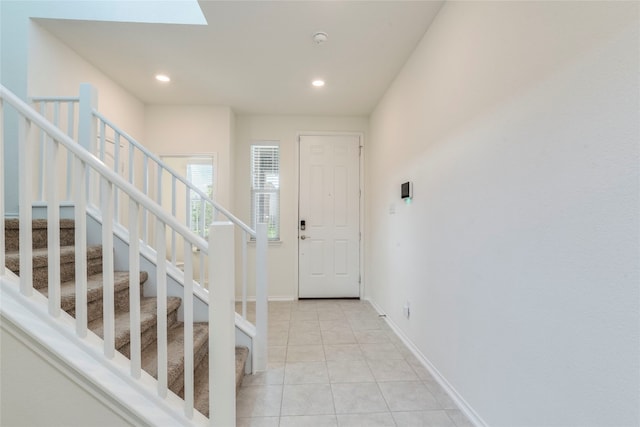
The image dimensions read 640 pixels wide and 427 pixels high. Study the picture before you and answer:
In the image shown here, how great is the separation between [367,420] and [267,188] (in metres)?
3.05

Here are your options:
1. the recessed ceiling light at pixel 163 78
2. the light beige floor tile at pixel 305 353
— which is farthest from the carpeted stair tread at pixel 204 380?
the recessed ceiling light at pixel 163 78

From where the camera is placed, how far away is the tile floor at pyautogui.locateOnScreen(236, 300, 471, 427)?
5.43 ft

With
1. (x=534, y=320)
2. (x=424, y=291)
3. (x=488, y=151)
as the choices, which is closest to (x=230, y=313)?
(x=534, y=320)

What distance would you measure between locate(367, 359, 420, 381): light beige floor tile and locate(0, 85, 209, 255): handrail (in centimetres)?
165

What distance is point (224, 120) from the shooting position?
3.74 m

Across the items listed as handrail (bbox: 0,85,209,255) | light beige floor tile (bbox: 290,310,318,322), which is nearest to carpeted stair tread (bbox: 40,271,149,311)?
handrail (bbox: 0,85,209,255)

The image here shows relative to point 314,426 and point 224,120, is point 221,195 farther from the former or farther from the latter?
point 314,426

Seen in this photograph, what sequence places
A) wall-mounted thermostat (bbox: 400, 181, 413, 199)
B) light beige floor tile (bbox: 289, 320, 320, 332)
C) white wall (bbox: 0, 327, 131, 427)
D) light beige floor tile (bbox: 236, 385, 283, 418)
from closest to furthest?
white wall (bbox: 0, 327, 131, 427), light beige floor tile (bbox: 236, 385, 283, 418), wall-mounted thermostat (bbox: 400, 181, 413, 199), light beige floor tile (bbox: 289, 320, 320, 332)

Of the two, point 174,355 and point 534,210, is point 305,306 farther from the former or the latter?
point 534,210

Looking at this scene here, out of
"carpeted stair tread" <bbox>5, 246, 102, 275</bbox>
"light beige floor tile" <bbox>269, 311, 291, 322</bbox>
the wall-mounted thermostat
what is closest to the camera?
"carpeted stair tread" <bbox>5, 246, 102, 275</bbox>

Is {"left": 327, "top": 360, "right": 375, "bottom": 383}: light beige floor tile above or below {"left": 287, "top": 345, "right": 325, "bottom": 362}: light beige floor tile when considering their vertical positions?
above

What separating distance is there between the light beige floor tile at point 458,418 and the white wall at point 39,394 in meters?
1.63

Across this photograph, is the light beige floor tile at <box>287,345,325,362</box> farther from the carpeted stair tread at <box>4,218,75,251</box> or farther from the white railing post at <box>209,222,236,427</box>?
the carpeted stair tread at <box>4,218,75,251</box>

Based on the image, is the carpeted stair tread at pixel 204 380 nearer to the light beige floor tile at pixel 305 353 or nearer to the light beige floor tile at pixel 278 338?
the light beige floor tile at pixel 305 353
